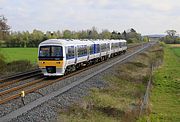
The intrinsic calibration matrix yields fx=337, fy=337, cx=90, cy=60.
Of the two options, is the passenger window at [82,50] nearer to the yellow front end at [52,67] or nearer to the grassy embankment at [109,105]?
the yellow front end at [52,67]

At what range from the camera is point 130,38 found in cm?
16662

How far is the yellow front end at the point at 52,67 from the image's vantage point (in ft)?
78.4

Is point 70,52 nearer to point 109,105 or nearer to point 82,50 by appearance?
point 82,50

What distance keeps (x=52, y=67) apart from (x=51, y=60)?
0.50m

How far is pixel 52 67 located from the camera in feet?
78.5

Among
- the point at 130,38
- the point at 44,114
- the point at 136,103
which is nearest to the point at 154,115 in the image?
the point at 136,103

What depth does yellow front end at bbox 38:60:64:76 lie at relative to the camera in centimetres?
2391

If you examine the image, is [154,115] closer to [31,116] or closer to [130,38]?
[31,116]

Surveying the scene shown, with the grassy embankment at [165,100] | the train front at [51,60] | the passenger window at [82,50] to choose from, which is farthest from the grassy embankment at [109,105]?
the passenger window at [82,50]

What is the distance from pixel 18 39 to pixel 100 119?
98.5 meters

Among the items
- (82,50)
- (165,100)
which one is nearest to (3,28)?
(82,50)

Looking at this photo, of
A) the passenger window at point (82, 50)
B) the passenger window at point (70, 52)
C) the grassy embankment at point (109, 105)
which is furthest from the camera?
the passenger window at point (82, 50)

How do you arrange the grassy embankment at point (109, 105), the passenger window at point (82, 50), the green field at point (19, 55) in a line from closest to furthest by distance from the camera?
the grassy embankment at point (109, 105) < the passenger window at point (82, 50) < the green field at point (19, 55)

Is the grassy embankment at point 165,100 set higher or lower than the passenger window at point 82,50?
lower
